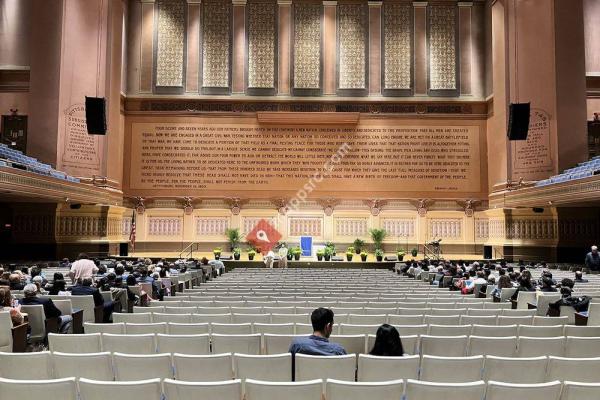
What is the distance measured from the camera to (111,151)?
2267cm

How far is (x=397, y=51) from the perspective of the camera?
2616cm

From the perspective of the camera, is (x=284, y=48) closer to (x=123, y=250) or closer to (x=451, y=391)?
(x=123, y=250)

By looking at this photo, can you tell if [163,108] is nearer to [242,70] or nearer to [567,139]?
[242,70]

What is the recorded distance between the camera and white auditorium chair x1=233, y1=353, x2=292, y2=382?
145 inches

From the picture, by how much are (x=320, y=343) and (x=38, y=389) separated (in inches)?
79.9

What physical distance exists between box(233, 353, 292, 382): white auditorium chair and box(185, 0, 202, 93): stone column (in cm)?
2373

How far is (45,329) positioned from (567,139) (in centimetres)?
1956

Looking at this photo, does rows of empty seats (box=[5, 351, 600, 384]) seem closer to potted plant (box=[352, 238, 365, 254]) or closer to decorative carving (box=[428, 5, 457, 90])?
potted plant (box=[352, 238, 365, 254])

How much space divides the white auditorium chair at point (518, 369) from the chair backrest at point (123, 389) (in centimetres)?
248

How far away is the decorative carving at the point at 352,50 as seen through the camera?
85.6 ft

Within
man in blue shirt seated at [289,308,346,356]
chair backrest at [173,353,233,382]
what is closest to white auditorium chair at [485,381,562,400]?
man in blue shirt seated at [289,308,346,356]

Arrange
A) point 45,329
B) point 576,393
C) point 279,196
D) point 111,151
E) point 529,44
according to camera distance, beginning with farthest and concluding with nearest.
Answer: point 279,196, point 111,151, point 529,44, point 45,329, point 576,393

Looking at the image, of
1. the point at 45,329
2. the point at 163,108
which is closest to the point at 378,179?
the point at 163,108

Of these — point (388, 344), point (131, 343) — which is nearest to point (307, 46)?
point (131, 343)
